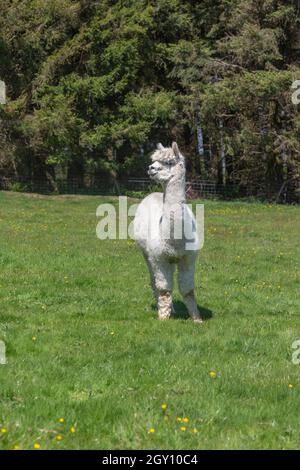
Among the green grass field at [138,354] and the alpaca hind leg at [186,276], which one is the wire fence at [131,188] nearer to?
the green grass field at [138,354]

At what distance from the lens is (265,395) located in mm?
6621

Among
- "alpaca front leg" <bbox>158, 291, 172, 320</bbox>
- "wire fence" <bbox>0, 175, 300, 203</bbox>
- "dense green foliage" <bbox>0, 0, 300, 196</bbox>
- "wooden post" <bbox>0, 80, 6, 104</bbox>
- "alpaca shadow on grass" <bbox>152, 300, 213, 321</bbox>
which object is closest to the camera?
"alpaca front leg" <bbox>158, 291, 172, 320</bbox>

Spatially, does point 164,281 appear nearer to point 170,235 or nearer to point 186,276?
point 186,276

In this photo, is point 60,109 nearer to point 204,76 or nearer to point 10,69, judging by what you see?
point 10,69

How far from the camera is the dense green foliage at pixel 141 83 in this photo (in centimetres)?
3212

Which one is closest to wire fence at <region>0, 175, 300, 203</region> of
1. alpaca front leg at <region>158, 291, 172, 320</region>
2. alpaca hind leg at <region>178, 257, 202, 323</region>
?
alpaca front leg at <region>158, 291, 172, 320</region>

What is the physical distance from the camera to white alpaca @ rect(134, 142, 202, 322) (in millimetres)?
9125

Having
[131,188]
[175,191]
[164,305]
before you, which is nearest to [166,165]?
[175,191]

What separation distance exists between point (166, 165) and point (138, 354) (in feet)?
8.36

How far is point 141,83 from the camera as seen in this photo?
3659 centimetres

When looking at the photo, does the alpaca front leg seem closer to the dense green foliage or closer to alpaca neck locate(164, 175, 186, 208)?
alpaca neck locate(164, 175, 186, 208)

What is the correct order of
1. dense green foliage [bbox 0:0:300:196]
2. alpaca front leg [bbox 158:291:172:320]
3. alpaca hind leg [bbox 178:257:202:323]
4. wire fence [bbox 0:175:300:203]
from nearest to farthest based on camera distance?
alpaca hind leg [bbox 178:257:202:323]
alpaca front leg [bbox 158:291:172:320]
dense green foliage [bbox 0:0:300:196]
wire fence [bbox 0:175:300:203]

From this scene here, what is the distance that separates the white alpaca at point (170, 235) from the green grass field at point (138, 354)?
45cm

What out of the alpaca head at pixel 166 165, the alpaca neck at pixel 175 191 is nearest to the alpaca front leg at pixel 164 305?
the alpaca neck at pixel 175 191
